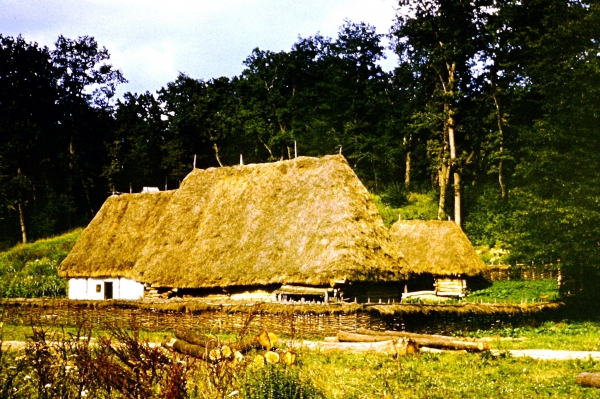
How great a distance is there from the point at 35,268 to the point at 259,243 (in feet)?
70.4

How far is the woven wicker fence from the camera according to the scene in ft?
56.7

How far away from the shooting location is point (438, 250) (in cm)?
2989

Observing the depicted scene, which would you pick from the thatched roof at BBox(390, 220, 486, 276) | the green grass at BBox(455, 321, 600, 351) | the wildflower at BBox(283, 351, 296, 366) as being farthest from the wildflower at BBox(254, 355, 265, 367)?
the thatched roof at BBox(390, 220, 486, 276)

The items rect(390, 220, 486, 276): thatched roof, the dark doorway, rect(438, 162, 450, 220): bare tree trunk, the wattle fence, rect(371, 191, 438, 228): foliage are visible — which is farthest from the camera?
rect(371, 191, 438, 228): foliage

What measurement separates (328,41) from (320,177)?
41.9 meters

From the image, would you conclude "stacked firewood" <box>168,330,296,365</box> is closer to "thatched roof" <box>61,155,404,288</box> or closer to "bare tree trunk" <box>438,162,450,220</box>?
"thatched roof" <box>61,155,404,288</box>

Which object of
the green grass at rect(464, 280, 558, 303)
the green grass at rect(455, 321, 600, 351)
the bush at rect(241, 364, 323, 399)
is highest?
the bush at rect(241, 364, 323, 399)

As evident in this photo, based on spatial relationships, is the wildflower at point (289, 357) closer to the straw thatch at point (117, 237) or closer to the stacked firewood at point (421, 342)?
the stacked firewood at point (421, 342)

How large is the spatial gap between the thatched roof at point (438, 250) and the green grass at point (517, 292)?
1.24m

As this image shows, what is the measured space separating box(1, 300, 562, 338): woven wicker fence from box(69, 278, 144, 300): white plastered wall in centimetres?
343

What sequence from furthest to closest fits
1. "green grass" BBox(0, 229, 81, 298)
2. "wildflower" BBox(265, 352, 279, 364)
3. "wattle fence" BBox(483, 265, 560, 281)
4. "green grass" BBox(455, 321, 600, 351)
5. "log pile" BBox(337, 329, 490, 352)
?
"green grass" BBox(0, 229, 81, 298) → "wattle fence" BBox(483, 265, 560, 281) → "green grass" BBox(455, 321, 600, 351) → "log pile" BBox(337, 329, 490, 352) → "wildflower" BBox(265, 352, 279, 364)

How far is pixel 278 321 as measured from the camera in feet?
59.6

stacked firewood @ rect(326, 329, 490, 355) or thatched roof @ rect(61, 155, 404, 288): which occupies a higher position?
thatched roof @ rect(61, 155, 404, 288)

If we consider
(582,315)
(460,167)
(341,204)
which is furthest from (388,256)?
(460,167)
